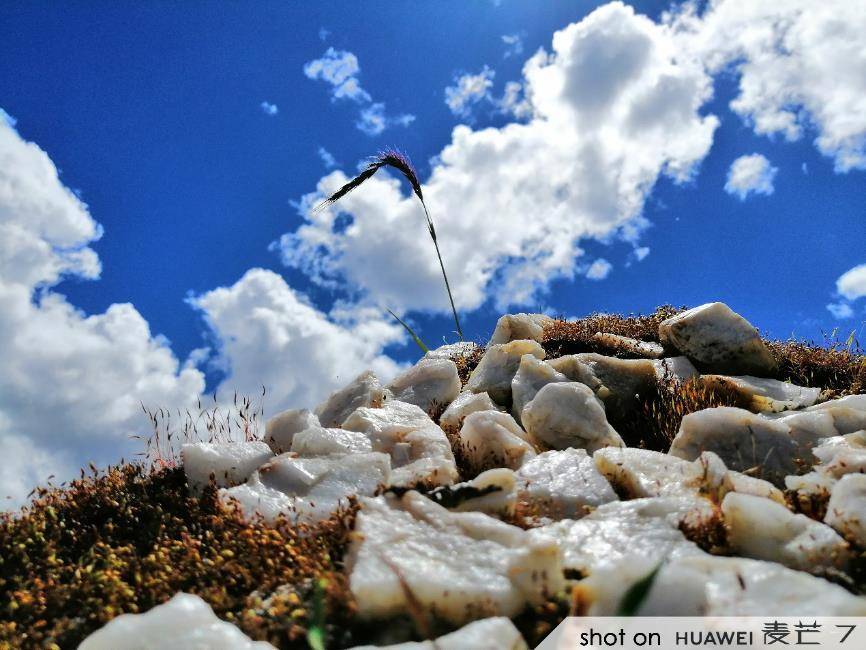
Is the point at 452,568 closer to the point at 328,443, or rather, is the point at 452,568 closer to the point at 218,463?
the point at 328,443

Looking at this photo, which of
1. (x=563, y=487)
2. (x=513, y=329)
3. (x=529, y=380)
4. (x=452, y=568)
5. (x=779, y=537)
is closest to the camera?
(x=452, y=568)

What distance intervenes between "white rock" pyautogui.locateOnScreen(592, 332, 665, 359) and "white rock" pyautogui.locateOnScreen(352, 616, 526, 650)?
8160 millimetres

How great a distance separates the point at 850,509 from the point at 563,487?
75.9 inches

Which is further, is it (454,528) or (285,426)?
(285,426)

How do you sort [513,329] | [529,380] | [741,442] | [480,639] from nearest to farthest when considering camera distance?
[480,639] < [741,442] < [529,380] < [513,329]

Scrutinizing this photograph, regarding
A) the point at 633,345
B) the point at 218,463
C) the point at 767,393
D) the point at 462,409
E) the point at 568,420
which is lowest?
the point at 218,463

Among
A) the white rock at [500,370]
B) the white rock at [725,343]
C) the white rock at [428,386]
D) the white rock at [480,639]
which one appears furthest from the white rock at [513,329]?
the white rock at [480,639]

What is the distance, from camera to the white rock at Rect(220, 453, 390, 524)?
5012 millimetres

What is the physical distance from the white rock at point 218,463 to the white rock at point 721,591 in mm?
3574

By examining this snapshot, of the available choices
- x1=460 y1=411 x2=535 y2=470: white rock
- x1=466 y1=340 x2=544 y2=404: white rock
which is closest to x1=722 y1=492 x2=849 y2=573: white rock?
x1=460 y1=411 x2=535 y2=470: white rock

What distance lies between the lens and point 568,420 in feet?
22.6

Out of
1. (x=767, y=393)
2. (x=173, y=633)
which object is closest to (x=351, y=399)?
(x=173, y=633)

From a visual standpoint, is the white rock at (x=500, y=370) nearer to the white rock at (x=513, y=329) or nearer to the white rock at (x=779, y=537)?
the white rock at (x=513, y=329)

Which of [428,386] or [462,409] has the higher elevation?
[428,386]
